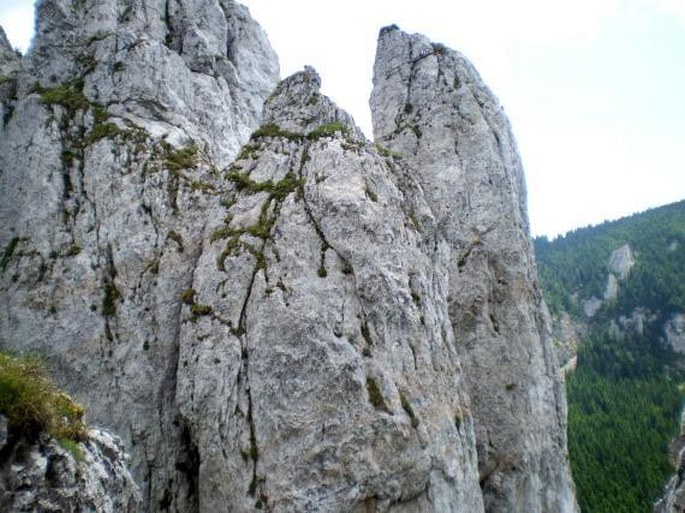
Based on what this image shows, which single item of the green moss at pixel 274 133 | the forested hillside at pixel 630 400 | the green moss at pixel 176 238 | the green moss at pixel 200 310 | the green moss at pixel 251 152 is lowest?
the forested hillside at pixel 630 400

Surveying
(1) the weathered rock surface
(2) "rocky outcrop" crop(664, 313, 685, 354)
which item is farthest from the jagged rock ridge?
(2) "rocky outcrop" crop(664, 313, 685, 354)

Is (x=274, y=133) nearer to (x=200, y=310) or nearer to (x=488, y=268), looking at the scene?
(x=200, y=310)

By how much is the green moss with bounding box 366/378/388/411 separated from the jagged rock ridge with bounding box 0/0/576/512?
77 millimetres

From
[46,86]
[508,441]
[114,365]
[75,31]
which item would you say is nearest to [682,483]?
[508,441]

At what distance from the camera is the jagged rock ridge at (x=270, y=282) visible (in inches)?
679

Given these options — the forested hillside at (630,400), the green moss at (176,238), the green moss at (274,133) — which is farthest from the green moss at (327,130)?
the forested hillside at (630,400)

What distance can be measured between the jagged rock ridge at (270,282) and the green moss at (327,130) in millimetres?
142

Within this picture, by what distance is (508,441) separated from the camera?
82.8ft

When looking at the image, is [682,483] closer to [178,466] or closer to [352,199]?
[352,199]

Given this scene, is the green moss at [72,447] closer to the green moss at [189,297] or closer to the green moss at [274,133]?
the green moss at [189,297]

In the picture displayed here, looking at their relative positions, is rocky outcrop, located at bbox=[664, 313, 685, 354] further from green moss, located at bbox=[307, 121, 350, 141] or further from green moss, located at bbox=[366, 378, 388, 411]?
green moss, located at bbox=[366, 378, 388, 411]

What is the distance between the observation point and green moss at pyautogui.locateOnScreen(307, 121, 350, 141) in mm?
24016

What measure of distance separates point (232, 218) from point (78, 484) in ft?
43.2

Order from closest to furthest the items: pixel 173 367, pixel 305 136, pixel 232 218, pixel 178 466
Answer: pixel 178 466
pixel 173 367
pixel 232 218
pixel 305 136
